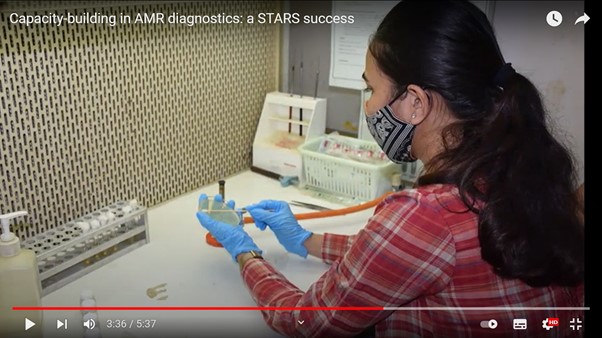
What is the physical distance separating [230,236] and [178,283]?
4.7 inches

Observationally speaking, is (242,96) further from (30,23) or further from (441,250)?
(441,250)

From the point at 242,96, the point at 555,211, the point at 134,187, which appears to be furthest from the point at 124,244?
the point at 555,211

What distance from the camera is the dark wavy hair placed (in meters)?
0.61

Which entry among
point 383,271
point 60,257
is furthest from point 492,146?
point 60,257

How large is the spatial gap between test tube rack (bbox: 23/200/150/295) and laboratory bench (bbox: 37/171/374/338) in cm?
2

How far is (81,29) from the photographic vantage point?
88 cm

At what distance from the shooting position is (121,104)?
996 mm

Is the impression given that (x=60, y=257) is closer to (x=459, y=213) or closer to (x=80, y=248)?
(x=80, y=248)

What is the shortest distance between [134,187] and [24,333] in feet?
1.37

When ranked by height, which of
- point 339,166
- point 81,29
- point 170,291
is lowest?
point 170,291

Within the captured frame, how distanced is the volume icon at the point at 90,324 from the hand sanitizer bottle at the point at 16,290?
2.6 inches

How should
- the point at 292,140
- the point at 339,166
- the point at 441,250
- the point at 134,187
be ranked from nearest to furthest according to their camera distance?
the point at 441,250
the point at 134,187
the point at 339,166
the point at 292,140
